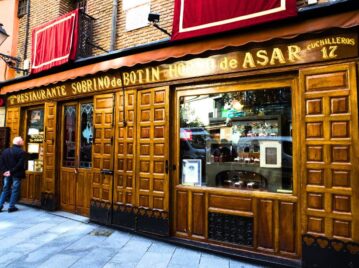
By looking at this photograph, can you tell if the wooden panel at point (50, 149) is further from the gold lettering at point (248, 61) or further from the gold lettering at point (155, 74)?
the gold lettering at point (248, 61)

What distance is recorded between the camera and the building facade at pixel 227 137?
3850 mm

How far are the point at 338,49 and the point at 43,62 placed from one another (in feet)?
23.6

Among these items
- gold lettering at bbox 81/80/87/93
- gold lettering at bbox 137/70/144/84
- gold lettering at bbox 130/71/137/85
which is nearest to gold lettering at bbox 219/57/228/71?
gold lettering at bbox 137/70/144/84

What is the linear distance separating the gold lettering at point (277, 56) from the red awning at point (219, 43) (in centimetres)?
28

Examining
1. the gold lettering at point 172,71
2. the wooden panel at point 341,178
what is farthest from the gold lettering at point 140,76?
the wooden panel at point 341,178

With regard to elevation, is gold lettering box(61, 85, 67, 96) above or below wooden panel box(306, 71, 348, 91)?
above

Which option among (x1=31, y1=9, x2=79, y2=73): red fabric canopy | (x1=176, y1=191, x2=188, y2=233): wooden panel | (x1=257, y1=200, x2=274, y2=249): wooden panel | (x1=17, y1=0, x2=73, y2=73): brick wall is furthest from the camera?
(x1=17, y1=0, x2=73, y2=73): brick wall

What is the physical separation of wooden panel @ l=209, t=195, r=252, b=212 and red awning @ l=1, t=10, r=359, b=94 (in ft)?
8.24

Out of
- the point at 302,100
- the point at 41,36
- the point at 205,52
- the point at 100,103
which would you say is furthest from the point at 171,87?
the point at 41,36

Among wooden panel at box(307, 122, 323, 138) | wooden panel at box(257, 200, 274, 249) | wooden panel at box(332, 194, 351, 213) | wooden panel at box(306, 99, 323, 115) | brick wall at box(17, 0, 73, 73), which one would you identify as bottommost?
wooden panel at box(257, 200, 274, 249)

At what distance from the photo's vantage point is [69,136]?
24.6ft

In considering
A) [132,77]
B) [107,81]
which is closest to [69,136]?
[107,81]

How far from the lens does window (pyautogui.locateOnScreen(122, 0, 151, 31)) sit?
21.6 ft

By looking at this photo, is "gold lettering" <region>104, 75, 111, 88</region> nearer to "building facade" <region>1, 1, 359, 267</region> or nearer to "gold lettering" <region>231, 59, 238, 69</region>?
"building facade" <region>1, 1, 359, 267</region>
